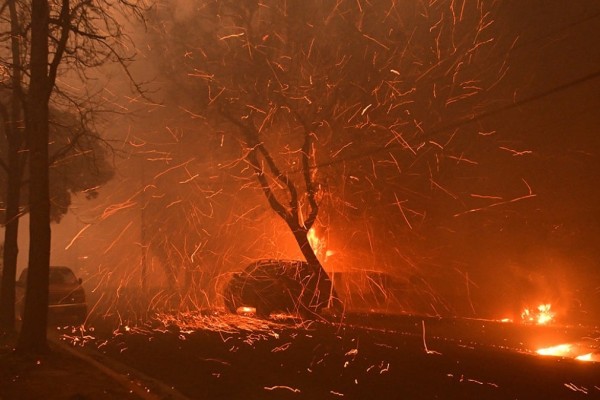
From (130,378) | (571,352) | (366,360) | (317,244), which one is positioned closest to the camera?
(571,352)

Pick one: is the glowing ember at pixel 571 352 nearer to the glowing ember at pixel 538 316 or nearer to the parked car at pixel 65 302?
the glowing ember at pixel 538 316

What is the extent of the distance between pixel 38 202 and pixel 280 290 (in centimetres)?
792

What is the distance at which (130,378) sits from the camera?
8.90 meters

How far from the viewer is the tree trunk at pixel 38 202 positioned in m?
9.50

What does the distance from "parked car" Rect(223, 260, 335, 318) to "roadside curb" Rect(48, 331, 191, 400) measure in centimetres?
536

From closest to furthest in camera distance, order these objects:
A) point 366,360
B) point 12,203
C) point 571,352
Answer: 1. point 571,352
2. point 366,360
3. point 12,203

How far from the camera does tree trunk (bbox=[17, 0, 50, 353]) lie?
950 centimetres

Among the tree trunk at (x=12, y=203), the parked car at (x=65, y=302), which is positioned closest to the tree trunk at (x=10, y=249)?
the tree trunk at (x=12, y=203)

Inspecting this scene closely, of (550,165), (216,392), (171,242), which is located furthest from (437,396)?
(171,242)

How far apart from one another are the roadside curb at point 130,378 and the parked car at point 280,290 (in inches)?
211

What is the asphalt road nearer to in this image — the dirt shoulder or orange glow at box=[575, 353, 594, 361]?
orange glow at box=[575, 353, 594, 361]

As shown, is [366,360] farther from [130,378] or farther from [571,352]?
[130,378]

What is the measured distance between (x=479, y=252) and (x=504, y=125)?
15.2ft

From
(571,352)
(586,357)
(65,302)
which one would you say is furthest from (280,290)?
(586,357)
